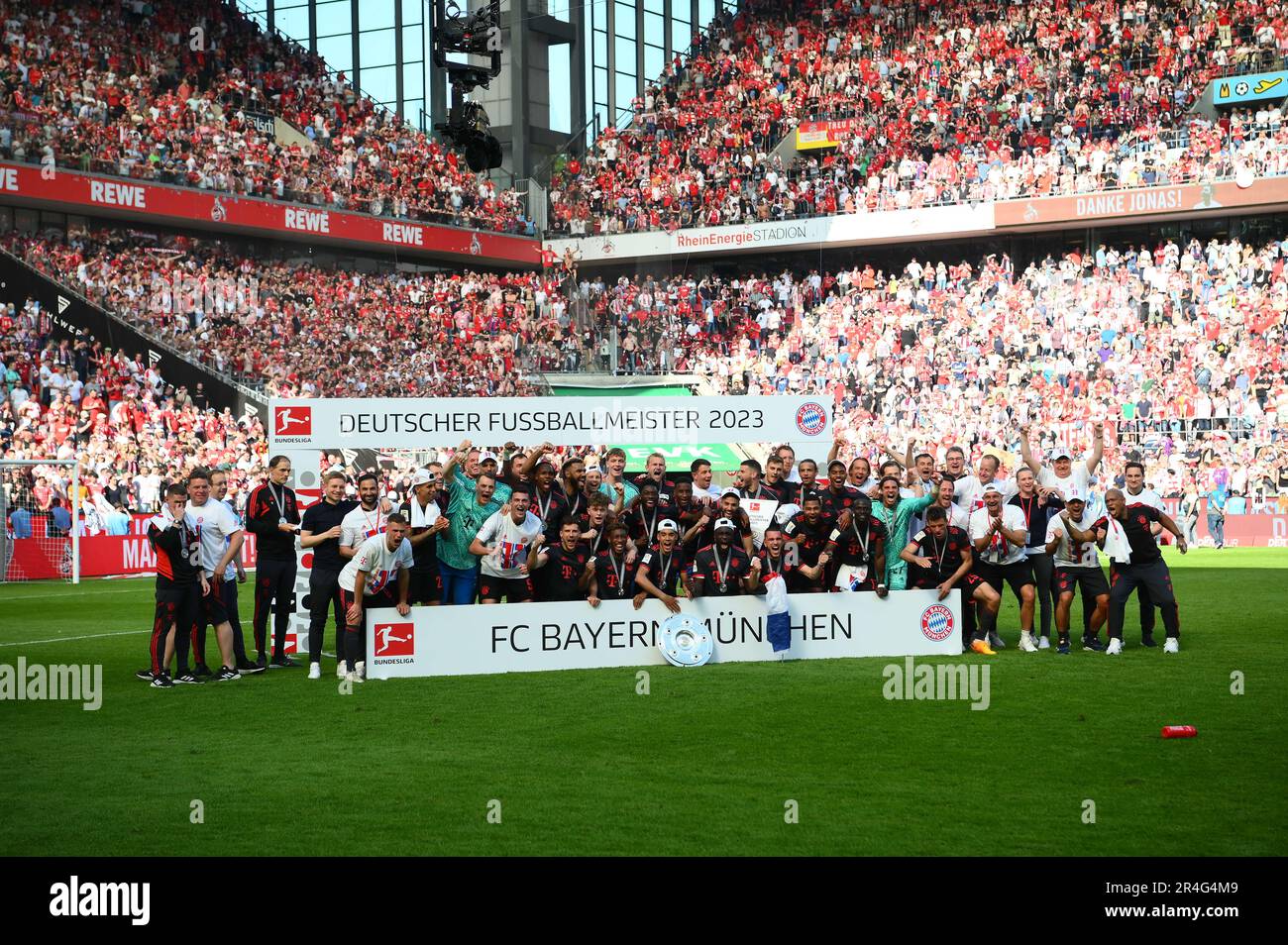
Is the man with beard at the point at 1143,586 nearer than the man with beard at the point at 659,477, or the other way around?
the man with beard at the point at 659,477

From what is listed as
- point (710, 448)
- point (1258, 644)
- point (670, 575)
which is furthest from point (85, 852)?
point (710, 448)

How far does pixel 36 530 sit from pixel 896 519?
761 inches

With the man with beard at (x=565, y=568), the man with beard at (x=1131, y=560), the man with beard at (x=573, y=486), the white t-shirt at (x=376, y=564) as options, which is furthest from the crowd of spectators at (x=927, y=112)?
the white t-shirt at (x=376, y=564)

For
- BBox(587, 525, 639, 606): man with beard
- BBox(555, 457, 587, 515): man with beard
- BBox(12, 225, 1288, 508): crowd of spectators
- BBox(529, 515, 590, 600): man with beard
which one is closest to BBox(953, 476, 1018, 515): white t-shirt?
BBox(587, 525, 639, 606): man with beard

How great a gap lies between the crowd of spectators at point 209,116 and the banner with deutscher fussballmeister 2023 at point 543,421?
985 inches

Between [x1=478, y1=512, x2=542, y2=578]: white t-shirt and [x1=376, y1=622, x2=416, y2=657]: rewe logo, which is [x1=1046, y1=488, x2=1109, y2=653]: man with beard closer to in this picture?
[x1=478, y1=512, x2=542, y2=578]: white t-shirt

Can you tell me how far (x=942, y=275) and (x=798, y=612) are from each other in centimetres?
3108

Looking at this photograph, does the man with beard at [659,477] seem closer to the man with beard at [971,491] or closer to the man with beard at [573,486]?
the man with beard at [573,486]

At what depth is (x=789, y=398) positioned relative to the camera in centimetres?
1669

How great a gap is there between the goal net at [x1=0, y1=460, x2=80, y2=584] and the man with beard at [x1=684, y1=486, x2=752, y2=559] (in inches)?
672

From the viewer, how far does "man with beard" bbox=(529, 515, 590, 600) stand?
47.3ft

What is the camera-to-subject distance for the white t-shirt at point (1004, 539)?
1513 centimetres

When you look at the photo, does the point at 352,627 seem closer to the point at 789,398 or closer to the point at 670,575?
the point at 670,575
